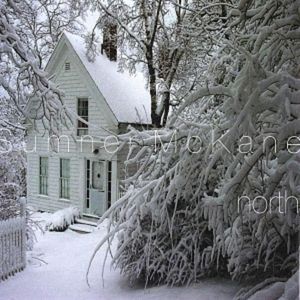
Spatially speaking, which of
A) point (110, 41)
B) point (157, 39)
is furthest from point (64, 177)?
point (157, 39)

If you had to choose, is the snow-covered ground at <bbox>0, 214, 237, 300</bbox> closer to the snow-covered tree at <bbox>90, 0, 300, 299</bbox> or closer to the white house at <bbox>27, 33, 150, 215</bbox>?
the snow-covered tree at <bbox>90, 0, 300, 299</bbox>

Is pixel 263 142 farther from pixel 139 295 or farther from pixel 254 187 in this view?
pixel 139 295

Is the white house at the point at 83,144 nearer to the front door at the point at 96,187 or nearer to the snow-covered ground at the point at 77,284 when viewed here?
the front door at the point at 96,187

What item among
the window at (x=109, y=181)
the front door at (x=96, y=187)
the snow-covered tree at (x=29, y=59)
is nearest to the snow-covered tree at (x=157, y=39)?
the snow-covered tree at (x=29, y=59)

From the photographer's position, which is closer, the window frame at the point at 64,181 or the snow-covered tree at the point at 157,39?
the snow-covered tree at the point at 157,39

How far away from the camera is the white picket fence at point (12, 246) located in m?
2.59

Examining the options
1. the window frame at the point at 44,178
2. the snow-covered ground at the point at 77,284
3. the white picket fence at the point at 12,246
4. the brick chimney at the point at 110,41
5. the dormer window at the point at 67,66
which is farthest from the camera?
the dormer window at the point at 67,66

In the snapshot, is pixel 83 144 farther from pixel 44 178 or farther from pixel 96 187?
pixel 44 178

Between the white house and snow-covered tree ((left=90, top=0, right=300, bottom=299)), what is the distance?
158 centimetres

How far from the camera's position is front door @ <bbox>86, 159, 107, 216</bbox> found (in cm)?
372

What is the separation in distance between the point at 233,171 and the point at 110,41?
2637mm

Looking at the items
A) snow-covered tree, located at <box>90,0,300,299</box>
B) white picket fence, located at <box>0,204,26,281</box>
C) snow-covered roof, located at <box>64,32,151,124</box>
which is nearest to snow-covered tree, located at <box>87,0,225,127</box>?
snow-covered roof, located at <box>64,32,151,124</box>

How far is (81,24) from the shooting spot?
131 inches

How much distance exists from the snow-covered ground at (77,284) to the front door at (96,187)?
602mm
